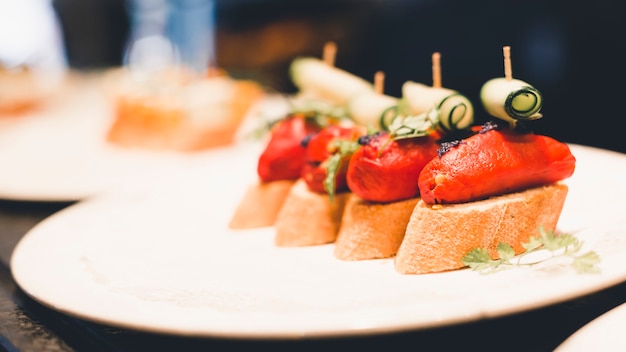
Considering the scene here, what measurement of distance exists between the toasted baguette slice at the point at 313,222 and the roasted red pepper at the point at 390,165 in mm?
268

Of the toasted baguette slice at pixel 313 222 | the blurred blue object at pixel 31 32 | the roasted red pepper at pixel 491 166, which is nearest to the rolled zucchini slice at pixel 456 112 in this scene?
the roasted red pepper at pixel 491 166

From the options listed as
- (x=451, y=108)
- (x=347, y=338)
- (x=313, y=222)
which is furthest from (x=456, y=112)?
(x=347, y=338)

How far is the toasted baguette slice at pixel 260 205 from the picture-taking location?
245 centimetres

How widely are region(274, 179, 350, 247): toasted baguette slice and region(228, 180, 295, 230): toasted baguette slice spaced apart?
24cm

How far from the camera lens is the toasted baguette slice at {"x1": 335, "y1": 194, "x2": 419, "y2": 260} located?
1.96 meters

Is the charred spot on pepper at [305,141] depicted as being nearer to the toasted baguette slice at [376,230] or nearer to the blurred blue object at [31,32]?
the toasted baguette slice at [376,230]

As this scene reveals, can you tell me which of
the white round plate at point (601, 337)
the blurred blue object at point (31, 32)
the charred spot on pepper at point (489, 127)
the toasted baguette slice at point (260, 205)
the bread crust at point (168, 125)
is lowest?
the blurred blue object at point (31, 32)

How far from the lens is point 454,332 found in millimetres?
1408

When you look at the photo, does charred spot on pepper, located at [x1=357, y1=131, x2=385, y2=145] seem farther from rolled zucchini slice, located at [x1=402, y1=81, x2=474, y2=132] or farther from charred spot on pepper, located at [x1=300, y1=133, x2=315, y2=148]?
charred spot on pepper, located at [x1=300, y1=133, x2=315, y2=148]

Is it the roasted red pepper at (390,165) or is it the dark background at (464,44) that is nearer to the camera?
the roasted red pepper at (390,165)

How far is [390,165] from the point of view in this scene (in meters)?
1.85

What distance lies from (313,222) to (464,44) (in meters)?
2.10

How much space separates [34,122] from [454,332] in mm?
4382

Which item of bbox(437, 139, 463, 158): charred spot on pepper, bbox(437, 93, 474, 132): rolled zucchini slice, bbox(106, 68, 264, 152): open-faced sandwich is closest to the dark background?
bbox(437, 93, 474, 132): rolled zucchini slice
